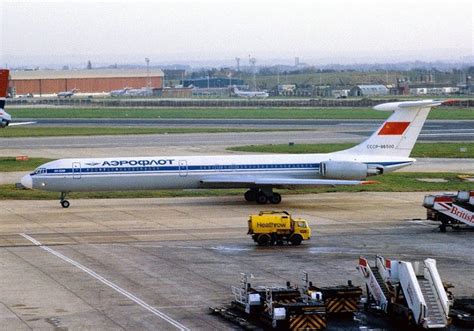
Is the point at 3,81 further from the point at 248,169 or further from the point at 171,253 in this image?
the point at 171,253

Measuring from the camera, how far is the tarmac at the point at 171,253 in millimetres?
33031

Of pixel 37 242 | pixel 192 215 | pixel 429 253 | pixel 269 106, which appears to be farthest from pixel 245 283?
pixel 269 106

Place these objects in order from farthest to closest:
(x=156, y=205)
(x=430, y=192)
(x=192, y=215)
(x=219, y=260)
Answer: (x=430, y=192) → (x=156, y=205) → (x=192, y=215) → (x=219, y=260)

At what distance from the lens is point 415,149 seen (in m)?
92.3

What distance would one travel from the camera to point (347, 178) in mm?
58719

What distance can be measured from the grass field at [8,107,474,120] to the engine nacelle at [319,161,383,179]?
82.8 m

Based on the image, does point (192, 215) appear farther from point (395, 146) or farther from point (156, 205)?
point (395, 146)

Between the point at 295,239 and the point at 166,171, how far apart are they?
14.7m

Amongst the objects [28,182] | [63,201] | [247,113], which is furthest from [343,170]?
[247,113]

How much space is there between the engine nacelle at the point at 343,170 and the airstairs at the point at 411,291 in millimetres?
25232

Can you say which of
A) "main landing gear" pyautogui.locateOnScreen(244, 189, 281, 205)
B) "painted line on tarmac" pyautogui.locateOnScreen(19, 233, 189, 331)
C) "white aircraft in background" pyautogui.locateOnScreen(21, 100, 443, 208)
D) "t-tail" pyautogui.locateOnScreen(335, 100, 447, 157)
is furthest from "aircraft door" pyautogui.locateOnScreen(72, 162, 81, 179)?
"t-tail" pyautogui.locateOnScreen(335, 100, 447, 157)

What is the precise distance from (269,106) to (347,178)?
425 ft

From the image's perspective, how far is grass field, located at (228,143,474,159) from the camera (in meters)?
88.1

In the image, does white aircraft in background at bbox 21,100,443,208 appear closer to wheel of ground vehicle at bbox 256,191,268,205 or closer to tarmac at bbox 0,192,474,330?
wheel of ground vehicle at bbox 256,191,268,205
